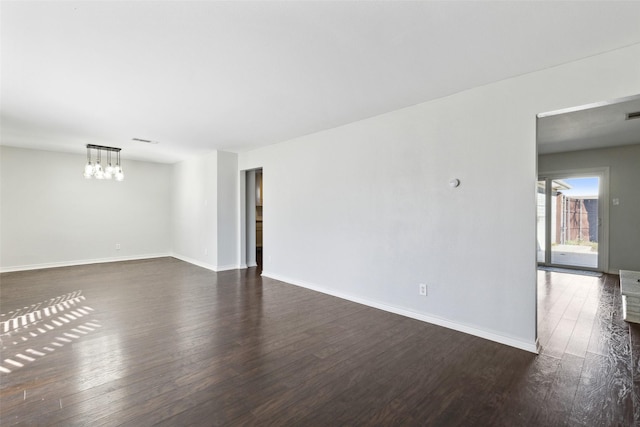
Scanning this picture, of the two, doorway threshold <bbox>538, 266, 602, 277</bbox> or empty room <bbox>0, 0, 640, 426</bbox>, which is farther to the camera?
doorway threshold <bbox>538, 266, 602, 277</bbox>

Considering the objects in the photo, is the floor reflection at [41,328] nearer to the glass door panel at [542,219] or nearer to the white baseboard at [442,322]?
the white baseboard at [442,322]

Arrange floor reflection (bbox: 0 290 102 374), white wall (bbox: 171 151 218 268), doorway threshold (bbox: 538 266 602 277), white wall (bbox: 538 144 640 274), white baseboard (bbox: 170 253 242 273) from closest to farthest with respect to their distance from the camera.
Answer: floor reflection (bbox: 0 290 102 374), white wall (bbox: 538 144 640 274), doorway threshold (bbox: 538 266 602 277), white baseboard (bbox: 170 253 242 273), white wall (bbox: 171 151 218 268)

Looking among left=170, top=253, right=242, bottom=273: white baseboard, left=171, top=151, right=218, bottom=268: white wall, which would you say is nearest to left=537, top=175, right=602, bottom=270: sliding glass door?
left=170, top=253, right=242, bottom=273: white baseboard

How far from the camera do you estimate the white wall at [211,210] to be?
20.0 ft

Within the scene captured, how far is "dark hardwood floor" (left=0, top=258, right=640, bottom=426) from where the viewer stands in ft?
5.97

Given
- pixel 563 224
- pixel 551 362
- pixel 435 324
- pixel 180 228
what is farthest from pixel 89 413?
pixel 563 224

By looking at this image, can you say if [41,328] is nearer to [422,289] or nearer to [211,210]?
[211,210]

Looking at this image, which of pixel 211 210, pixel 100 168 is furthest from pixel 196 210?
pixel 100 168

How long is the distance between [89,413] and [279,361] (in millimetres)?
1250

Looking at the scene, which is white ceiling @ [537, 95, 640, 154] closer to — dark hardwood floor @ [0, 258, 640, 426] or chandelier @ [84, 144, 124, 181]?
dark hardwood floor @ [0, 258, 640, 426]

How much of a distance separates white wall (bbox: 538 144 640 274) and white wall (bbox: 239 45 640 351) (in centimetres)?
468

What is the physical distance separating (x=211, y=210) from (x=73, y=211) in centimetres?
322

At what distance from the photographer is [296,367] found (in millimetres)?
2350

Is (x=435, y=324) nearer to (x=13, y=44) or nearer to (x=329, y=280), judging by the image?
(x=329, y=280)
